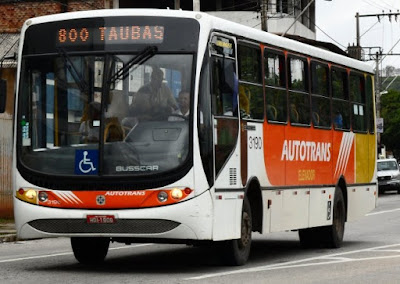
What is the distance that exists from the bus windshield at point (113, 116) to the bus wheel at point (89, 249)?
64.1 inches

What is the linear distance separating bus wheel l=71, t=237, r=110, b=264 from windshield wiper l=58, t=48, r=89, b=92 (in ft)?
7.34

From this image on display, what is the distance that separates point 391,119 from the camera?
371ft

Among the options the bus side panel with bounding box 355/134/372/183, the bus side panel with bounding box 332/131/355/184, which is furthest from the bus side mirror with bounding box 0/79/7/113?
the bus side panel with bounding box 355/134/372/183

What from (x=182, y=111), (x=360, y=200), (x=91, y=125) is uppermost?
(x=182, y=111)

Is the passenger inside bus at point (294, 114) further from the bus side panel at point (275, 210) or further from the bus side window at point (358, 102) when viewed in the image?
the bus side window at point (358, 102)

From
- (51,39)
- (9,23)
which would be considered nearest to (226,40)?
(51,39)

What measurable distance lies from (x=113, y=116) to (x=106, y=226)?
126 centimetres

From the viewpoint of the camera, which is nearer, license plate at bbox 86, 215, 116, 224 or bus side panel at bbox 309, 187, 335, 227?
license plate at bbox 86, 215, 116, 224

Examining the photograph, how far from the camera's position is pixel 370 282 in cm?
1351

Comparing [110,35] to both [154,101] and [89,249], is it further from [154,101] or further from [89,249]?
[89,249]

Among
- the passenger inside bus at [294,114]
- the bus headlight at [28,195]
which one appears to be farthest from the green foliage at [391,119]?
the bus headlight at [28,195]

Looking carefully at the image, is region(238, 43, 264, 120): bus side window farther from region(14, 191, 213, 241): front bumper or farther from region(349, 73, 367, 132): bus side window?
region(349, 73, 367, 132): bus side window

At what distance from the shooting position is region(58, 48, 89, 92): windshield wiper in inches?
587

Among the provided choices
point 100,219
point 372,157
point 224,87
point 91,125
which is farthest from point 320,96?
point 100,219
